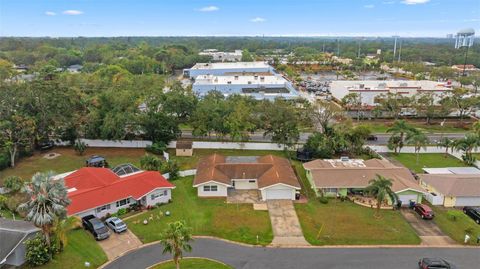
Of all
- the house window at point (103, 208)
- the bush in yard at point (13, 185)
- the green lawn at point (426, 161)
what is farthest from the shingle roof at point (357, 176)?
the bush in yard at point (13, 185)

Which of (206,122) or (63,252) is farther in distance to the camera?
(206,122)

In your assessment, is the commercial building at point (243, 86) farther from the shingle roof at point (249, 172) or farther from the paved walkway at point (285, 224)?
the paved walkway at point (285, 224)

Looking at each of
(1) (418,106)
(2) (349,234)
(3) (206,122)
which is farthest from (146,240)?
(1) (418,106)

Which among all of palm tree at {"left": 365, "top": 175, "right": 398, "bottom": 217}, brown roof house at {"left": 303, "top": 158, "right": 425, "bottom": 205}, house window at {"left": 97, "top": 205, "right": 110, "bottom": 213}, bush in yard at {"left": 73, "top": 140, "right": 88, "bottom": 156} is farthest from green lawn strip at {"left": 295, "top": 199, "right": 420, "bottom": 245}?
bush in yard at {"left": 73, "top": 140, "right": 88, "bottom": 156}

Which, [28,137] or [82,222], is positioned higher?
[28,137]

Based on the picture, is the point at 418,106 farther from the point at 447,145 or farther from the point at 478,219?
the point at 478,219

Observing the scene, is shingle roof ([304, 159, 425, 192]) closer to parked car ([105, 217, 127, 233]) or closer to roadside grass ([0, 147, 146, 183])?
parked car ([105, 217, 127, 233])

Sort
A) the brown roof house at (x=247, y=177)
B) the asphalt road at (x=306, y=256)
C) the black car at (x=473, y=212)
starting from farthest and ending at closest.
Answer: the brown roof house at (x=247, y=177)
the black car at (x=473, y=212)
the asphalt road at (x=306, y=256)
